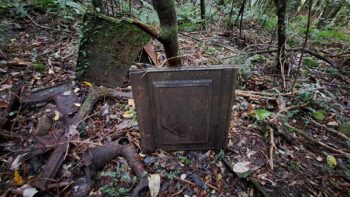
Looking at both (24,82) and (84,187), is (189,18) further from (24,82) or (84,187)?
(84,187)

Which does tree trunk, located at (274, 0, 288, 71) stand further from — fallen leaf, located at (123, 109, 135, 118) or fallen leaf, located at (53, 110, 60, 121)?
fallen leaf, located at (53, 110, 60, 121)

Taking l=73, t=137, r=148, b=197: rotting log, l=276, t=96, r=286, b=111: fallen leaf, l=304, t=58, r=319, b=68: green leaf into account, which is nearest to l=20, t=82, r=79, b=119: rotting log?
l=73, t=137, r=148, b=197: rotting log

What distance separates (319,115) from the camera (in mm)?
2850

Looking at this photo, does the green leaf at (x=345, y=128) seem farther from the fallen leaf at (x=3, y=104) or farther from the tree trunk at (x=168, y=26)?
the fallen leaf at (x=3, y=104)

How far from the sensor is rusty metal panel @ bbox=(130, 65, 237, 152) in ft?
5.80

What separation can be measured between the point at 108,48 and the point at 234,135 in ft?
6.24

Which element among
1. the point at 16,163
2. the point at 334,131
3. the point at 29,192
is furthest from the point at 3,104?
the point at 334,131

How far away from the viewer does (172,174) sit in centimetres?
205

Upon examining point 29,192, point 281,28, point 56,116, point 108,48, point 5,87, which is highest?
point 281,28

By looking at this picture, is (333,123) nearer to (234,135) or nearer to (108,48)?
(234,135)

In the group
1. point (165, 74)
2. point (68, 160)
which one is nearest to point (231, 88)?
point (165, 74)

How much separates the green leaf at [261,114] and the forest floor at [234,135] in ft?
0.04

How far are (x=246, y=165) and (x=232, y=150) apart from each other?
0.20m

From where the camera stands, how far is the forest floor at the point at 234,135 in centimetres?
201
